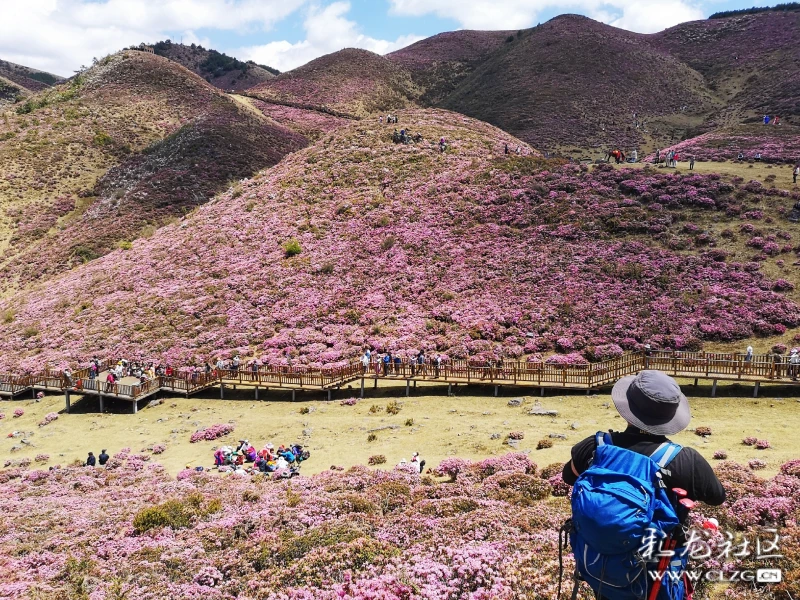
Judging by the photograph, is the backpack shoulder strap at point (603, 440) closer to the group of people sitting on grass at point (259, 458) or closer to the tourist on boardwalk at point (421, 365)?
the group of people sitting on grass at point (259, 458)

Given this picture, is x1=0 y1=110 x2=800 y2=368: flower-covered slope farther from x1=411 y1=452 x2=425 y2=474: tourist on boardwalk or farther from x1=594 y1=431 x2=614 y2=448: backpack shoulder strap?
x1=594 y1=431 x2=614 y2=448: backpack shoulder strap

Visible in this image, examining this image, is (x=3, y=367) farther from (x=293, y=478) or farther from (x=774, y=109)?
(x=774, y=109)

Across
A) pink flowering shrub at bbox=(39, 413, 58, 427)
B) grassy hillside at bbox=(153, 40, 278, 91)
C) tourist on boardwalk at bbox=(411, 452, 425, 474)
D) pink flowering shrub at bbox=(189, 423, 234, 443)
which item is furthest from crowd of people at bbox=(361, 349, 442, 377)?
grassy hillside at bbox=(153, 40, 278, 91)

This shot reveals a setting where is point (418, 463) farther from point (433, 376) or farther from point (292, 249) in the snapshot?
point (292, 249)

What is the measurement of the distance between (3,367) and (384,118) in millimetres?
54563

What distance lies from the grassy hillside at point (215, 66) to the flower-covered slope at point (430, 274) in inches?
5330

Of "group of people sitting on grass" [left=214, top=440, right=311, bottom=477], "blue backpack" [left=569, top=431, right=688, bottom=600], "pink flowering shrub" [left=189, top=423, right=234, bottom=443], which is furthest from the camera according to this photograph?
"pink flowering shrub" [left=189, top=423, right=234, bottom=443]

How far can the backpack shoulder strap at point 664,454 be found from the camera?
4.27 m

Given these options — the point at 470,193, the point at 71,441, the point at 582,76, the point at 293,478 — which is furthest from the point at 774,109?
the point at 71,441

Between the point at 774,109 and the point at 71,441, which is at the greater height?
the point at 774,109

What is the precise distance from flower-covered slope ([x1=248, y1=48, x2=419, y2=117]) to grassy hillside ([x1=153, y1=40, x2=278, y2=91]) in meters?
45.5

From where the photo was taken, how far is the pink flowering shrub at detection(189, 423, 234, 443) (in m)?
24.6

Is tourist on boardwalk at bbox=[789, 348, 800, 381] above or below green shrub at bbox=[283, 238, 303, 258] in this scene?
below

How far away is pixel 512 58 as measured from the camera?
12031 cm
